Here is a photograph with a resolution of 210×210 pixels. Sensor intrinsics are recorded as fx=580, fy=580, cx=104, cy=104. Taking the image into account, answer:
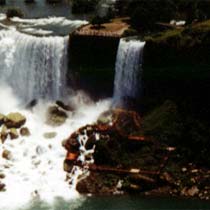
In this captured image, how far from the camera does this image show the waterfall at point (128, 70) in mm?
34906

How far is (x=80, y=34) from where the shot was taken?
37.2m

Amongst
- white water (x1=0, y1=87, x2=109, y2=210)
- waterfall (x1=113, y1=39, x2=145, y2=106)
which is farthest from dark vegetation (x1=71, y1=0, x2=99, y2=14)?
waterfall (x1=113, y1=39, x2=145, y2=106)

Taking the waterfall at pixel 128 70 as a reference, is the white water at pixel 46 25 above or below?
above

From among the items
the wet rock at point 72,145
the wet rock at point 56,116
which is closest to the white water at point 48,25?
the wet rock at point 56,116

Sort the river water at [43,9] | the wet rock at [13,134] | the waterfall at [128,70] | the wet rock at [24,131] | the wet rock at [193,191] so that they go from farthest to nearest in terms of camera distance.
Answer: the river water at [43,9] → the waterfall at [128,70] → the wet rock at [24,131] → the wet rock at [13,134] → the wet rock at [193,191]

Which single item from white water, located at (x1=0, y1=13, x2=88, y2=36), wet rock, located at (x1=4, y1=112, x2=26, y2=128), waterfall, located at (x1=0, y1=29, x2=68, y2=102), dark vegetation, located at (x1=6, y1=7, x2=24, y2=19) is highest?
dark vegetation, located at (x1=6, y1=7, x2=24, y2=19)

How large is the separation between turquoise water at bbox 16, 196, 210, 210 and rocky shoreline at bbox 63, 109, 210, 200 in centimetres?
42

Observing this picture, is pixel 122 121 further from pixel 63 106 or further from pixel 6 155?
pixel 6 155

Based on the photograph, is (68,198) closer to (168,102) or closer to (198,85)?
(168,102)

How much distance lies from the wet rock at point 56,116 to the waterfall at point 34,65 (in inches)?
68.8

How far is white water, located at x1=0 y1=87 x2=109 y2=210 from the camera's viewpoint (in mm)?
28891

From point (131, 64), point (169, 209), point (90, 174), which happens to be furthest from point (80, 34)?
point (169, 209)

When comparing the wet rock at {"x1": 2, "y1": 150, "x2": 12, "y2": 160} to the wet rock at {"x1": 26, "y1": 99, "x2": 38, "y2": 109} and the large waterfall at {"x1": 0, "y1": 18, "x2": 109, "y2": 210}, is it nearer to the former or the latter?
the large waterfall at {"x1": 0, "y1": 18, "x2": 109, "y2": 210}

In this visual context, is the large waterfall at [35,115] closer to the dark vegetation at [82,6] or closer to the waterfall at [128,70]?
the waterfall at [128,70]
